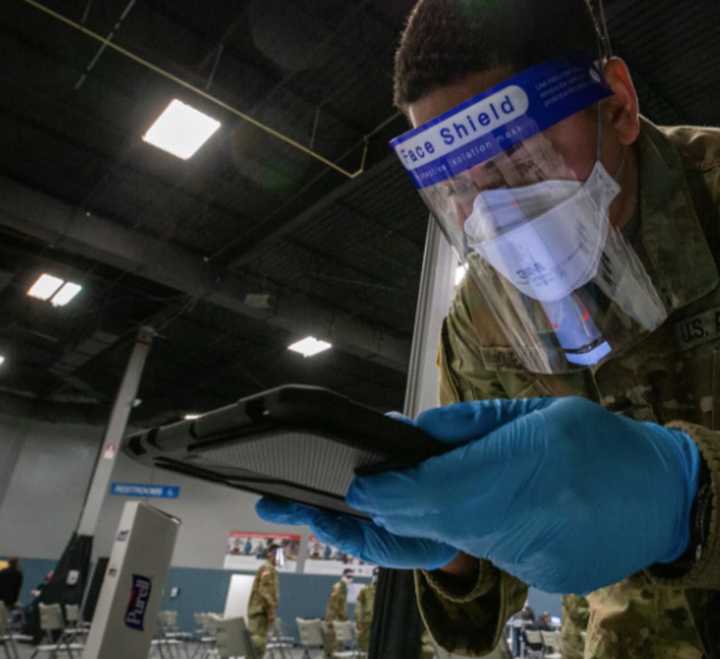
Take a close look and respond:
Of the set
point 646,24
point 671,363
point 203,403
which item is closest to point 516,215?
point 671,363

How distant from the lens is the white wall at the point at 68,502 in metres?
12.7

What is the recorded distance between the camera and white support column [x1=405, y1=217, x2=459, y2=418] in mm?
3334

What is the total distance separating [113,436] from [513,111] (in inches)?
364

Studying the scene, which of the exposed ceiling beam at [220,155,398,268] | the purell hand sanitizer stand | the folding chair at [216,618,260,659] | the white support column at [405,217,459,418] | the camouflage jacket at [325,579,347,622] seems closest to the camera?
the white support column at [405,217,459,418]

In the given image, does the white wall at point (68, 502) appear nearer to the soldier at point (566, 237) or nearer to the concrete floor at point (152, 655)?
the concrete floor at point (152, 655)

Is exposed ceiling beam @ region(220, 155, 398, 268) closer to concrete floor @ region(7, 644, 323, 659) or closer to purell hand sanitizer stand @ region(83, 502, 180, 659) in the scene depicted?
purell hand sanitizer stand @ region(83, 502, 180, 659)

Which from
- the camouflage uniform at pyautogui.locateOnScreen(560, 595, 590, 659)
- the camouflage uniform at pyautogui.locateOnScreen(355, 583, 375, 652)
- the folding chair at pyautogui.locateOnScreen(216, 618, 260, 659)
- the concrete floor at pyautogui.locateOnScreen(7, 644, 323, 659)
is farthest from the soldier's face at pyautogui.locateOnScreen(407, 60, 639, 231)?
the concrete floor at pyautogui.locateOnScreen(7, 644, 323, 659)

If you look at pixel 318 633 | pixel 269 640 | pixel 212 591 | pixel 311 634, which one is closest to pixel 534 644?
pixel 318 633

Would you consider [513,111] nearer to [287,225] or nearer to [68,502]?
[287,225]

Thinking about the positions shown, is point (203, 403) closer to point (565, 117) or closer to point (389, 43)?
point (389, 43)

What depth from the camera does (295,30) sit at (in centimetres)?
473

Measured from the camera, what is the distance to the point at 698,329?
896 millimetres

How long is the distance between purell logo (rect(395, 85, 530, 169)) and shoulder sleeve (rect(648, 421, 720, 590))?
20.9 inches

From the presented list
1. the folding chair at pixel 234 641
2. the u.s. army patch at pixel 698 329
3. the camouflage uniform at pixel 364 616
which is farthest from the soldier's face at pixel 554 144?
the camouflage uniform at pixel 364 616
